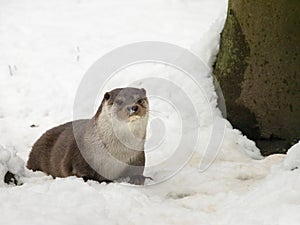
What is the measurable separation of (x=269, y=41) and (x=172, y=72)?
Result: 3.46ft

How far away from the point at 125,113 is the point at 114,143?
21 cm

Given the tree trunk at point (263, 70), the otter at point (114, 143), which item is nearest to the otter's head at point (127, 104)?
the otter at point (114, 143)

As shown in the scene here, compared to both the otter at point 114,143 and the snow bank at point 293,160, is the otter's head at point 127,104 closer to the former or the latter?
the otter at point 114,143

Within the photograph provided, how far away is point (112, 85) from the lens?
5328 millimetres

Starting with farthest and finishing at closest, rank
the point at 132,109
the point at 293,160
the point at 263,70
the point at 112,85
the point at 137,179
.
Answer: the point at 112,85 < the point at 263,70 < the point at 137,179 < the point at 132,109 < the point at 293,160

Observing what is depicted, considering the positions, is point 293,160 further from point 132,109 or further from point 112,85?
point 112,85

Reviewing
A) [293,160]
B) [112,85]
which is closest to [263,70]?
[293,160]

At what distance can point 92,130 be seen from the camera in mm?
3461

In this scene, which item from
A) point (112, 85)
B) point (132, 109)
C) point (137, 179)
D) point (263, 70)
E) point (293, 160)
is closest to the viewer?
point (293, 160)

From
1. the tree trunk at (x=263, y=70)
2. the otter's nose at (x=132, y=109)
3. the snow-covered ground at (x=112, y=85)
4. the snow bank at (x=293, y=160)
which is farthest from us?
the tree trunk at (x=263, y=70)

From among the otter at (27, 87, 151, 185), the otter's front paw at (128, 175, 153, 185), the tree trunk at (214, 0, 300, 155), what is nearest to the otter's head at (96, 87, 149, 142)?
the otter at (27, 87, 151, 185)

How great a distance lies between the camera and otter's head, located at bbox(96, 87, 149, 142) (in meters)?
3.28

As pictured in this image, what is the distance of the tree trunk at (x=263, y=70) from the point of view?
3.97 m

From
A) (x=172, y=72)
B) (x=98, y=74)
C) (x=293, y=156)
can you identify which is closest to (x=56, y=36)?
(x=98, y=74)
